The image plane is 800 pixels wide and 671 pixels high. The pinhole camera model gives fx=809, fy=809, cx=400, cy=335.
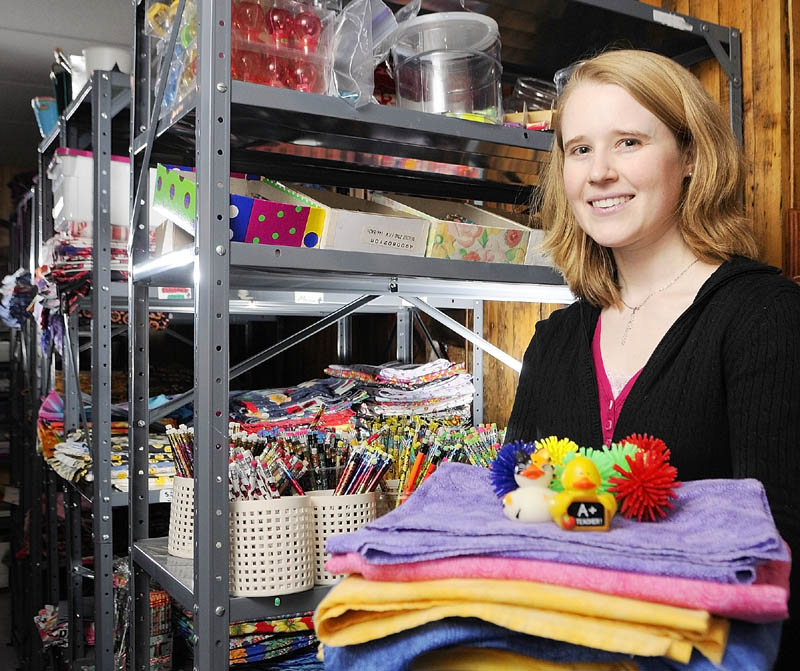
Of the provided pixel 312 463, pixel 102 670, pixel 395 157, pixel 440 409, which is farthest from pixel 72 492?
pixel 395 157

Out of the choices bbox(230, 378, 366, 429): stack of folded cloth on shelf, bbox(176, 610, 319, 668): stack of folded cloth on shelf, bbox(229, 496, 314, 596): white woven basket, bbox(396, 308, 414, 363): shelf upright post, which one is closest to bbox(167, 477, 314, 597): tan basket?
bbox(229, 496, 314, 596): white woven basket

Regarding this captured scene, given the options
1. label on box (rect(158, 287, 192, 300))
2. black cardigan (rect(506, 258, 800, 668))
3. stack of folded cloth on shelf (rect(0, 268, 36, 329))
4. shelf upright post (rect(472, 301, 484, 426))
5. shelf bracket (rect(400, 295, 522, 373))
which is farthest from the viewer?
stack of folded cloth on shelf (rect(0, 268, 36, 329))

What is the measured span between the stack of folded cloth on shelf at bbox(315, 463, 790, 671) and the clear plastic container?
1213mm

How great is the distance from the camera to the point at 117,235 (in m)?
2.51

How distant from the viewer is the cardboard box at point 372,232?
5.01 feet

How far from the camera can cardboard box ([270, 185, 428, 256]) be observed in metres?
1.53

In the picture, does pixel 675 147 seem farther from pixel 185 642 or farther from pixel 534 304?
pixel 185 642

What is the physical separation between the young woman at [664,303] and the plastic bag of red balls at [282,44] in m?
0.50

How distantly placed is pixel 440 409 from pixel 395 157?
1124 millimetres

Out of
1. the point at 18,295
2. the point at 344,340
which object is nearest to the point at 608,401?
the point at 344,340

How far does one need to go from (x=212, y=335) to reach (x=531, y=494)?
810 millimetres

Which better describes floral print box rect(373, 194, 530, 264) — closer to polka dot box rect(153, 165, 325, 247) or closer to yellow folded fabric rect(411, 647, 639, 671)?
polka dot box rect(153, 165, 325, 247)

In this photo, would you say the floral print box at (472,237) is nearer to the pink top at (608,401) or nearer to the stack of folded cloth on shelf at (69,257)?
the pink top at (608,401)

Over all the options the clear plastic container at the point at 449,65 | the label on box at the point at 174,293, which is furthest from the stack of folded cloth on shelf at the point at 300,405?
the clear plastic container at the point at 449,65
